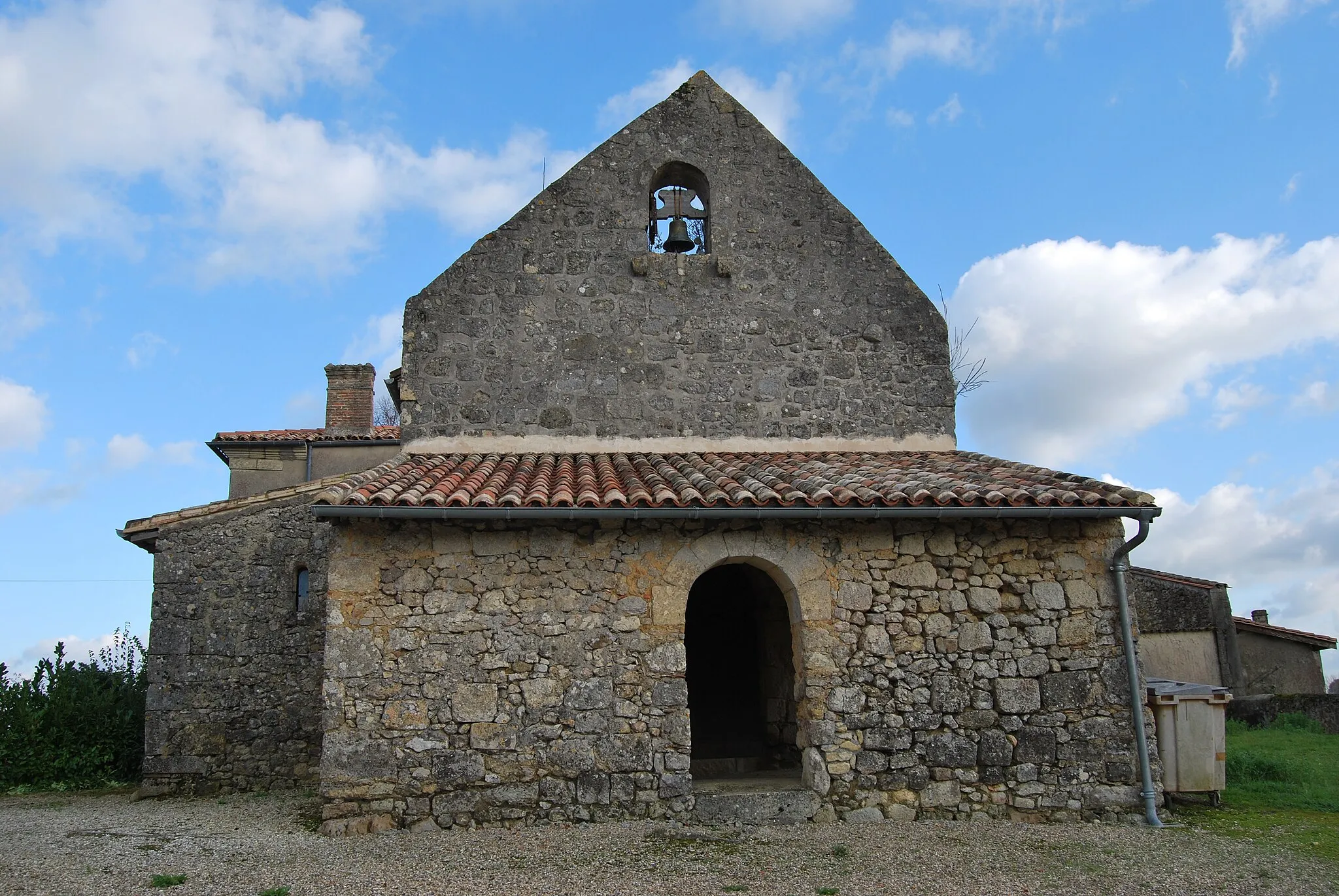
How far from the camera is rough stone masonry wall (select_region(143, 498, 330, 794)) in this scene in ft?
35.8

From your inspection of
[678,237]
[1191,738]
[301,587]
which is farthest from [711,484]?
[301,587]

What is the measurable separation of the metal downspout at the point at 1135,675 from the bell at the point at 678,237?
5400 mm

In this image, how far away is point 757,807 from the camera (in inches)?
302

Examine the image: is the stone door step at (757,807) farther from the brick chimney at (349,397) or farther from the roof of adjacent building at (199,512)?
the brick chimney at (349,397)

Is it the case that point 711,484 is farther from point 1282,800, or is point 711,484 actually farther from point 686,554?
point 1282,800

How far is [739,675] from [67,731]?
27.2 feet

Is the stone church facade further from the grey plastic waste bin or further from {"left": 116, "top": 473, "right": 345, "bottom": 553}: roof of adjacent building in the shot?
{"left": 116, "top": 473, "right": 345, "bottom": 553}: roof of adjacent building

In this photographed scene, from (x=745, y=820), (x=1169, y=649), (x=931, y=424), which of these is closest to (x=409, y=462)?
(x=745, y=820)

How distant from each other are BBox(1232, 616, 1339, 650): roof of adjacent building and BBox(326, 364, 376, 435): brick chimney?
15.3 m

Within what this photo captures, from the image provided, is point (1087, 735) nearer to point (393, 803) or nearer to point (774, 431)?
point (774, 431)

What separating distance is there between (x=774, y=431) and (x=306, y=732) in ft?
20.9

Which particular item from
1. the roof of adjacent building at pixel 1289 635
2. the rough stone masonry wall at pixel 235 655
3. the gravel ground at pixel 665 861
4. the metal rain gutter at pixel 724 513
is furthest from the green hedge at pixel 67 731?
the roof of adjacent building at pixel 1289 635

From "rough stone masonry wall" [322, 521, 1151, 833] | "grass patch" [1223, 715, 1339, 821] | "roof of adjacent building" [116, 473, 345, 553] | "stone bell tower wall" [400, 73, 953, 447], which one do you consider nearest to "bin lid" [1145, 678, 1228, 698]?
"rough stone masonry wall" [322, 521, 1151, 833]

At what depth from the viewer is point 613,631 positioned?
7.83 metres
